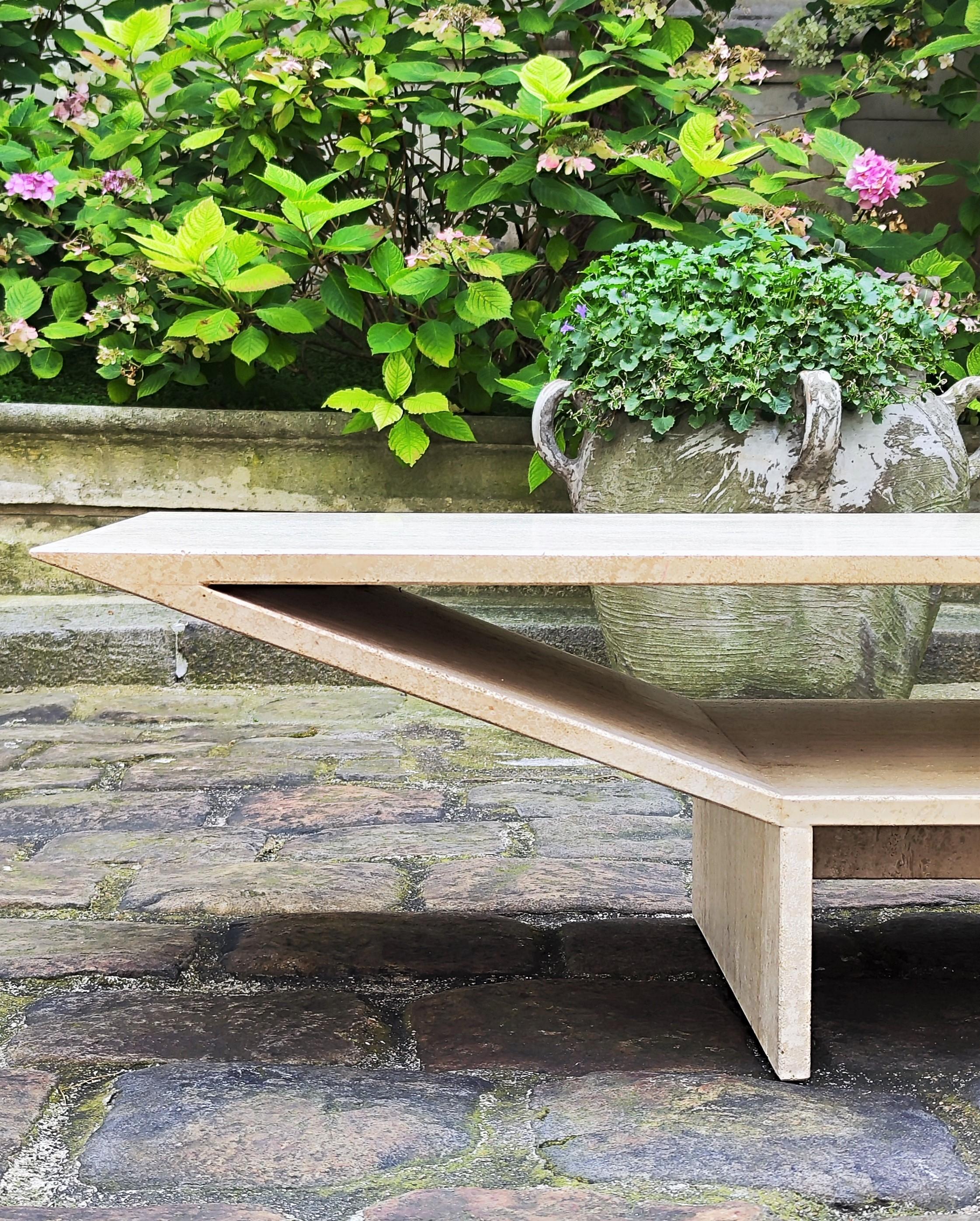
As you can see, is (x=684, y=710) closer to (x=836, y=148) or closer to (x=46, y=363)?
(x=836, y=148)

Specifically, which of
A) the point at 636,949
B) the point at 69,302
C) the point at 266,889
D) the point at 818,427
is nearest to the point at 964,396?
the point at 818,427

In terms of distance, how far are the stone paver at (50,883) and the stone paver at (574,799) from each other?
73 centimetres

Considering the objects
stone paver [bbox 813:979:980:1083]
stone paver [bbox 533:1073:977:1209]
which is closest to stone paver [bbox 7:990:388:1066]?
stone paver [bbox 533:1073:977:1209]

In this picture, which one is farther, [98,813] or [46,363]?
[46,363]

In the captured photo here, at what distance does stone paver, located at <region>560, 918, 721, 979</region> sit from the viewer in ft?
5.43

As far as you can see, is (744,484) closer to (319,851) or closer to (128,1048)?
(319,851)

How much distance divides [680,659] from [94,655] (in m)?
1.62

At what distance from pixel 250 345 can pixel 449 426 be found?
1.89 ft

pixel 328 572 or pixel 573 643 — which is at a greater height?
pixel 328 572

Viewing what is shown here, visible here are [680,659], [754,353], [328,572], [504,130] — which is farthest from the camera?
[504,130]

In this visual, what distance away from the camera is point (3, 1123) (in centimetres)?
124

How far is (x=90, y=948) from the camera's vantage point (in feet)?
5.61

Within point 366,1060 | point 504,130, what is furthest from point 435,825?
point 504,130

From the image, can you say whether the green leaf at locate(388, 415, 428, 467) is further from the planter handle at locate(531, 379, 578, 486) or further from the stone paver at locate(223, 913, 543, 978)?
the stone paver at locate(223, 913, 543, 978)
